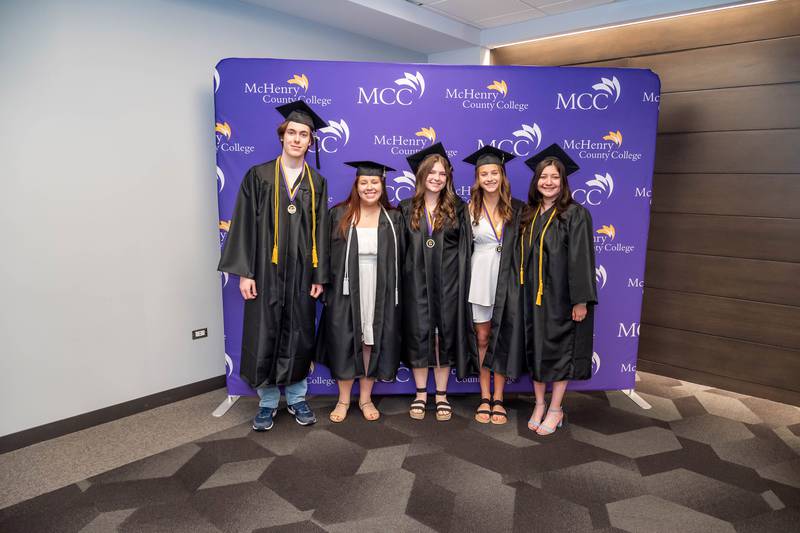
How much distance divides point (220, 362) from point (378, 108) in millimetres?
2046

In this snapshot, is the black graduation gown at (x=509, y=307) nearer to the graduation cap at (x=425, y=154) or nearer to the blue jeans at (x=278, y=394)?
the graduation cap at (x=425, y=154)

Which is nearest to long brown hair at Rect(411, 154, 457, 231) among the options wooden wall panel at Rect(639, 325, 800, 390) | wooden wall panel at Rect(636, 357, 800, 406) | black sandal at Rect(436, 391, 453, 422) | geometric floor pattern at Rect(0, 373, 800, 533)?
black sandal at Rect(436, 391, 453, 422)

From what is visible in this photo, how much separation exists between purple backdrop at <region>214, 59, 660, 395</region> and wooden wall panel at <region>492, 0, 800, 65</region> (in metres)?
0.78

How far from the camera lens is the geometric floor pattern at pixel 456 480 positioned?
206 cm

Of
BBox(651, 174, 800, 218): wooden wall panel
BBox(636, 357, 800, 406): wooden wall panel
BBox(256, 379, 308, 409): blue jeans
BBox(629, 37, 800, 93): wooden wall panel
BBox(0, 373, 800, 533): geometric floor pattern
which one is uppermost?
BBox(629, 37, 800, 93): wooden wall panel

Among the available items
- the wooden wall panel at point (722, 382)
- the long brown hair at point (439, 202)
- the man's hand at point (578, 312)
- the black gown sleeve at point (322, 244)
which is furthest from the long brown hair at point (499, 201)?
the wooden wall panel at point (722, 382)

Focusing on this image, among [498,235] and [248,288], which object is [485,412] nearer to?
[498,235]

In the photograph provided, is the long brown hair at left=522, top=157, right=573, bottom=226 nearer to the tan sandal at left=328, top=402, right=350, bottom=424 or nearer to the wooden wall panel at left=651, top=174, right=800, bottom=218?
the wooden wall panel at left=651, top=174, right=800, bottom=218

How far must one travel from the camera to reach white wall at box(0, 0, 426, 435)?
250cm

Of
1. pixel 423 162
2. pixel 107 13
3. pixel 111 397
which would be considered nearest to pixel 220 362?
pixel 111 397

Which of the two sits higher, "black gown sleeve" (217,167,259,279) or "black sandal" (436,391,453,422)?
"black gown sleeve" (217,167,259,279)

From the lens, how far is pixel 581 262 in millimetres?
2629

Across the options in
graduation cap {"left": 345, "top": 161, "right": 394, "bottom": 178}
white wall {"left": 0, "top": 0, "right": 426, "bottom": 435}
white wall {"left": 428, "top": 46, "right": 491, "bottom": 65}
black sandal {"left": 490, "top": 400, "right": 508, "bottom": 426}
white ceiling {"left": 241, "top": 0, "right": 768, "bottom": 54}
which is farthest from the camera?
white wall {"left": 428, "top": 46, "right": 491, "bottom": 65}

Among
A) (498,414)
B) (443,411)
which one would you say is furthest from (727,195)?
(443,411)
